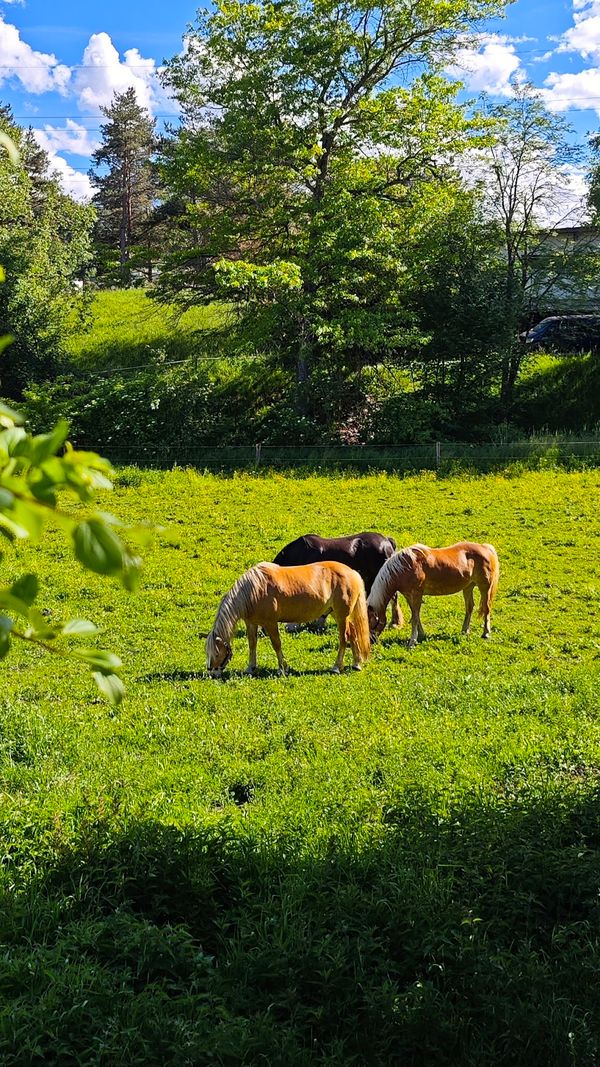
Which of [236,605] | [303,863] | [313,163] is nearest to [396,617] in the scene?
[236,605]

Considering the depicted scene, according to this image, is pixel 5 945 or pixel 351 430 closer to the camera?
pixel 5 945

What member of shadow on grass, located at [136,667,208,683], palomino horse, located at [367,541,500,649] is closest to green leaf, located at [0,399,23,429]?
shadow on grass, located at [136,667,208,683]

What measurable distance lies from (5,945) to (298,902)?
4.83ft

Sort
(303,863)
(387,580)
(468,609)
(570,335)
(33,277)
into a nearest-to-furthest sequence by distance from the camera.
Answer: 1. (303,863)
2. (387,580)
3. (468,609)
4. (33,277)
5. (570,335)

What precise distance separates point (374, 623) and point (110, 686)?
31.1ft

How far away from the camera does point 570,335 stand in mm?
31281

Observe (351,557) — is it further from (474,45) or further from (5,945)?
(474,45)

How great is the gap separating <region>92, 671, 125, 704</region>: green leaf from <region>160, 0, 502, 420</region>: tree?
21.6 metres

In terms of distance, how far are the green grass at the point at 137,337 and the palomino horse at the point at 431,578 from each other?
63.0 feet

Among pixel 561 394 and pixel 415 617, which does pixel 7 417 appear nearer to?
pixel 415 617

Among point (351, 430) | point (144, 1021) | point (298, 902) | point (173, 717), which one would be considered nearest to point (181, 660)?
point (173, 717)

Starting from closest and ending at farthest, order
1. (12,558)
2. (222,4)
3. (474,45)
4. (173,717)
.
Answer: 1. (173,717)
2. (12,558)
3. (222,4)
4. (474,45)

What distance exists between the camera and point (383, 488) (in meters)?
19.5

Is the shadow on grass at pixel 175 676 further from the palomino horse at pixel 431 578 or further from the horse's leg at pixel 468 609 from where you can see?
the horse's leg at pixel 468 609
